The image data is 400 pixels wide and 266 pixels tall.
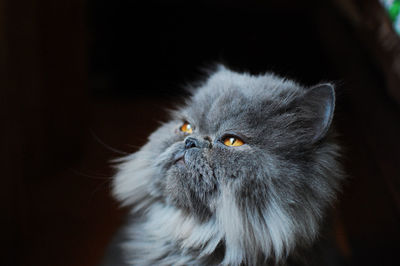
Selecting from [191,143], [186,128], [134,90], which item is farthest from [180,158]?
[134,90]

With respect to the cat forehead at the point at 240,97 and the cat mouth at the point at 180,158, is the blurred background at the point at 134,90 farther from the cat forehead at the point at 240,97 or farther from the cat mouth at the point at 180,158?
the cat mouth at the point at 180,158

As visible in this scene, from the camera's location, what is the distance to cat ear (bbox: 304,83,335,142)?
954 millimetres

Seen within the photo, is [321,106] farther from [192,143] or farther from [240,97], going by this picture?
[192,143]

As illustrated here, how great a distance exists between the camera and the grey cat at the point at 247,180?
0.95m

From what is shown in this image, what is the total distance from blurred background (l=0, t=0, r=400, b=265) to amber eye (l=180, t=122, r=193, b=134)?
262mm

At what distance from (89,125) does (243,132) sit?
1.30 m

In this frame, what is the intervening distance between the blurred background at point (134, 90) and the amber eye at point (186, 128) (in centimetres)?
26

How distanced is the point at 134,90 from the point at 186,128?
1.37 metres

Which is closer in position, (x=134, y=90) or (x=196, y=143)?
(x=196, y=143)

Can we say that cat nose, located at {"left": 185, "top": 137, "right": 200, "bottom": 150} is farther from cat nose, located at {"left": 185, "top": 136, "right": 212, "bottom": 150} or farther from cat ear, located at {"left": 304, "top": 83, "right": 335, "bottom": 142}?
cat ear, located at {"left": 304, "top": 83, "right": 335, "bottom": 142}

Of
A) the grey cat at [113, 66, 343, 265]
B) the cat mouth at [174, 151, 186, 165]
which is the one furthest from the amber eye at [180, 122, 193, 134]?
the cat mouth at [174, 151, 186, 165]

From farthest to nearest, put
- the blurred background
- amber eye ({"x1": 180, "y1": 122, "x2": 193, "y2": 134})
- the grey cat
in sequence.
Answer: the blurred background
amber eye ({"x1": 180, "y1": 122, "x2": 193, "y2": 134})
the grey cat

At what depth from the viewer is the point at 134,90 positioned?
8.07ft

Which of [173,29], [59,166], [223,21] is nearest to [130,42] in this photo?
[173,29]
